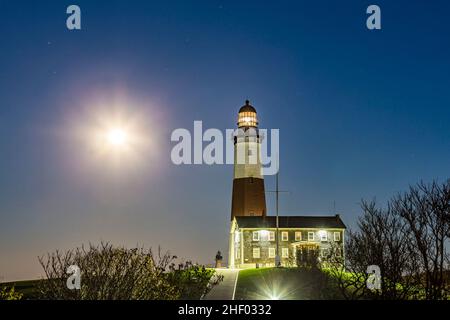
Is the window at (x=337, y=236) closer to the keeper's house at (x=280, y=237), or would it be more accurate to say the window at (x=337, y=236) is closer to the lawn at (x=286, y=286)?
the keeper's house at (x=280, y=237)

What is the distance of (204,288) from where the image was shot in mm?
43750

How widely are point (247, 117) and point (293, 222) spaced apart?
1394 centimetres

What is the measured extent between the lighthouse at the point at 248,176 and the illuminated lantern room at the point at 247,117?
0.63ft

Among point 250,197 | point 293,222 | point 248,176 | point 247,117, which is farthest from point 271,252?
point 247,117

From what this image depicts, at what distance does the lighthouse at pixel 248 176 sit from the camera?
7688 centimetres

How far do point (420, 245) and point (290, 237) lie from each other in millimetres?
43066

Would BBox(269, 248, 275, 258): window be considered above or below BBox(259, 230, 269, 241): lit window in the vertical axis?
below

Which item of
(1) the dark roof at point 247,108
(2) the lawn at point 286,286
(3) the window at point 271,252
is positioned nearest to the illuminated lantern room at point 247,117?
(1) the dark roof at point 247,108

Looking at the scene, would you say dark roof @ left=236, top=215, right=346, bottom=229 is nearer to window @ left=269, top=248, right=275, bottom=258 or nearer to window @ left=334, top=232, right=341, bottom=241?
window @ left=334, top=232, right=341, bottom=241

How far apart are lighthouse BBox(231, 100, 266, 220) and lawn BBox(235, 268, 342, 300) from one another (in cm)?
2241

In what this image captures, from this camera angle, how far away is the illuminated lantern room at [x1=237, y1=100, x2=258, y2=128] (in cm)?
7981

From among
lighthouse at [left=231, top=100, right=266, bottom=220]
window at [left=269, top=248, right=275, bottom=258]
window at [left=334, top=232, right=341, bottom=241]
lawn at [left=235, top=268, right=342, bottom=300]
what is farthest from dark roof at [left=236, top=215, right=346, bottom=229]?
lawn at [left=235, top=268, right=342, bottom=300]
